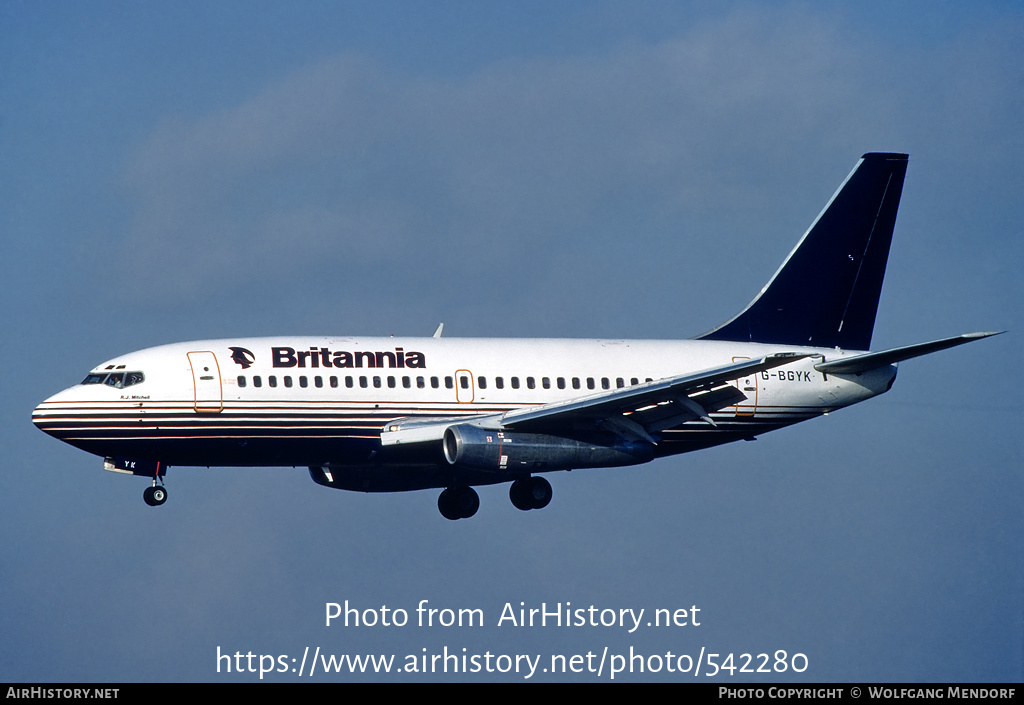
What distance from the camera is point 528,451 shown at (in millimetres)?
52938

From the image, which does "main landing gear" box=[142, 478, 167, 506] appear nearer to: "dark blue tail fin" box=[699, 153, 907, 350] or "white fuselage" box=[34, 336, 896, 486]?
"white fuselage" box=[34, 336, 896, 486]

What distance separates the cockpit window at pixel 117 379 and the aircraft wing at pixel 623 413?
7915 millimetres

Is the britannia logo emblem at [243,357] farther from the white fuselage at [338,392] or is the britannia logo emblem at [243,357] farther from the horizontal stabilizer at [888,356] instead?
the horizontal stabilizer at [888,356]

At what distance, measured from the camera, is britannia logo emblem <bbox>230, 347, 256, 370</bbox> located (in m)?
52.1

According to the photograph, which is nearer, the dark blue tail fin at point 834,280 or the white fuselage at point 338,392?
the white fuselage at point 338,392

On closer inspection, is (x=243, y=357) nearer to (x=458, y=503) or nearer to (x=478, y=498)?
(x=458, y=503)

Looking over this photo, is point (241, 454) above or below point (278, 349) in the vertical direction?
below

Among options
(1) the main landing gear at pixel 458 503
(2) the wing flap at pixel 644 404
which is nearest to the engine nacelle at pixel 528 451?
(2) the wing flap at pixel 644 404

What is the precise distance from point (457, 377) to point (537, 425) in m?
3.59

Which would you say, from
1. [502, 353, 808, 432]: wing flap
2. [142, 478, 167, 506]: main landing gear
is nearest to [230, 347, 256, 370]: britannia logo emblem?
[142, 478, 167, 506]: main landing gear

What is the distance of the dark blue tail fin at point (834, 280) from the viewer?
61250mm
